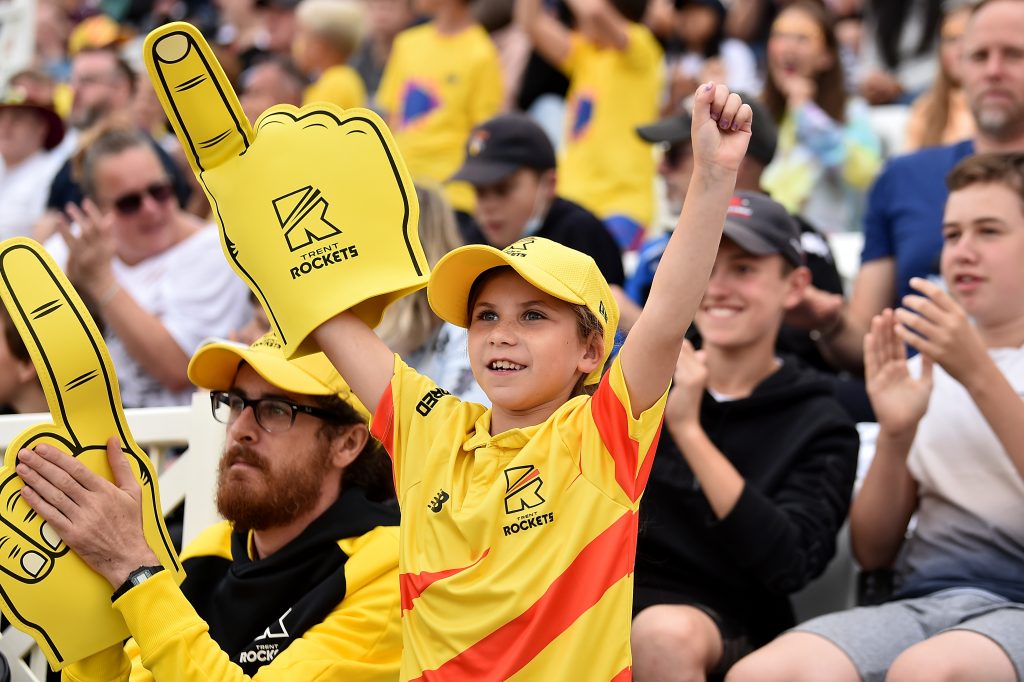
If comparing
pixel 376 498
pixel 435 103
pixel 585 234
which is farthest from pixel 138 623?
pixel 435 103

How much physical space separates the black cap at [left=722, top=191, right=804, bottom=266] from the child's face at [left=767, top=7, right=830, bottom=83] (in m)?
2.57

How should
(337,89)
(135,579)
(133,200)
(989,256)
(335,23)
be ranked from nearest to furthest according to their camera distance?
(135,579)
(989,256)
(133,200)
(337,89)
(335,23)

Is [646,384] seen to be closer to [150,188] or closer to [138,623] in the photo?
[138,623]

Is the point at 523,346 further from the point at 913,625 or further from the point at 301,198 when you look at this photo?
the point at 913,625

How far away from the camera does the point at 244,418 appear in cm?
301

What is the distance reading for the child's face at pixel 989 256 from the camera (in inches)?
132

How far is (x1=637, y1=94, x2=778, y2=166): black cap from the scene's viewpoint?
4.47m

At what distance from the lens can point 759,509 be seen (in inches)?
123

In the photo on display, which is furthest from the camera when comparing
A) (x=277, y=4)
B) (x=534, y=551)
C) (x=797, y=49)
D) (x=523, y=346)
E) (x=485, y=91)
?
(x=277, y=4)

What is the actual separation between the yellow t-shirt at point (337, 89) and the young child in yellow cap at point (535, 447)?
494cm

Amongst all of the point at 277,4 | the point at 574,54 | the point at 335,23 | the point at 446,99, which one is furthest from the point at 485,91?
the point at 277,4

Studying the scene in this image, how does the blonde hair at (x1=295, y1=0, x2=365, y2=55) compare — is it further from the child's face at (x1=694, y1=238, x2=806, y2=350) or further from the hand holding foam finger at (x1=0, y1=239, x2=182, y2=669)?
the hand holding foam finger at (x1=0, y1=239, x2=182, y2=669)

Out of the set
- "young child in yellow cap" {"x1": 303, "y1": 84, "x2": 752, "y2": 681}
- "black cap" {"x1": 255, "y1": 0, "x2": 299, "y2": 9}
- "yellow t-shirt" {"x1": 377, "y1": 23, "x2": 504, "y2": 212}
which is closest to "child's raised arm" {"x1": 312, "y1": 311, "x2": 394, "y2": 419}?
"young child in yellow cap" {"x1": 303, "y1": 84, "x2": 752, "y2": 681}

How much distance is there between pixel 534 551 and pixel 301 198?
2.65ft
